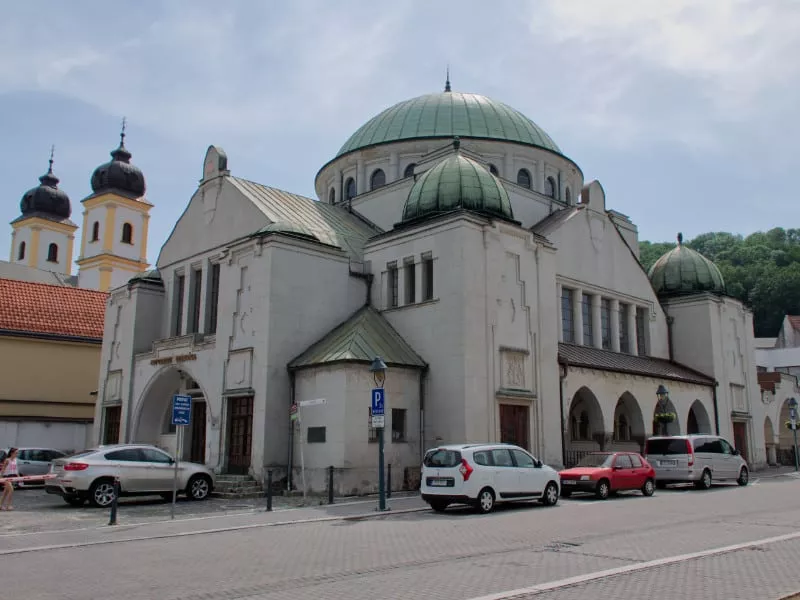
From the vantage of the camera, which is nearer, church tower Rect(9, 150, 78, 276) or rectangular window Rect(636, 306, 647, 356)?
rectangular window Rect(636, 306, 647, 356)

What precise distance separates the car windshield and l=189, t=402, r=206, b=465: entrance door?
45.7ft

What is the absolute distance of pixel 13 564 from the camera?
11.4 m

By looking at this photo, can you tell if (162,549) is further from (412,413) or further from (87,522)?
(412,413)

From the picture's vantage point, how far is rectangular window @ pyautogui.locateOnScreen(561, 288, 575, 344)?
104 feet

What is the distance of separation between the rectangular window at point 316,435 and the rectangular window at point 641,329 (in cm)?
1837

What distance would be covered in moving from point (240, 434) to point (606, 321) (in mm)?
16797

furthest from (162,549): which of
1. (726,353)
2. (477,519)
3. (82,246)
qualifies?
(82,246)

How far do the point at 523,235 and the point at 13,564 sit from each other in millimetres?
19533

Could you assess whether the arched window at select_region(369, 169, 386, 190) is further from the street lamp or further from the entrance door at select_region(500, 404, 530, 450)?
the street lamp

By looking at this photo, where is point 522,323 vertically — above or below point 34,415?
above

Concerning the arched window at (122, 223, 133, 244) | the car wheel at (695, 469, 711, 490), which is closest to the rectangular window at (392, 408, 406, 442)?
the car wheel at (695, 469, 711, 490)

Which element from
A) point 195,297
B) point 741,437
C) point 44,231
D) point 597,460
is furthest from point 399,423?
point 44,231

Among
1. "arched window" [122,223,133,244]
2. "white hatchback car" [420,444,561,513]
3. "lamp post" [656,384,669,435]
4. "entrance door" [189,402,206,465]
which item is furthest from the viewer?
"arched window" [122,223,133,244]

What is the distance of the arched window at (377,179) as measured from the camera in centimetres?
3591
